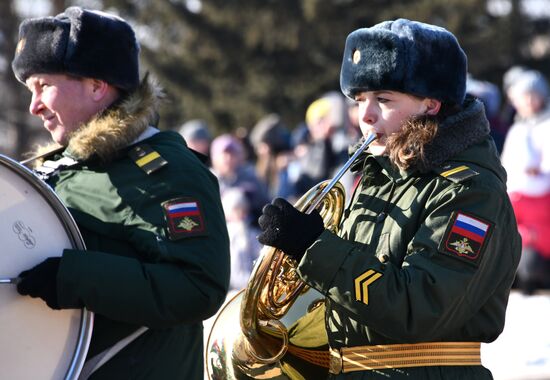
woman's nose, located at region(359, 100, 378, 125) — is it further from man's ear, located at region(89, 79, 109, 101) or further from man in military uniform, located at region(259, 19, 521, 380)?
Result: man's ear, located at region(89, 79, 109, 101)

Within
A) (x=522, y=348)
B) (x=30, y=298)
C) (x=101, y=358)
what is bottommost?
(x=522, y=348)

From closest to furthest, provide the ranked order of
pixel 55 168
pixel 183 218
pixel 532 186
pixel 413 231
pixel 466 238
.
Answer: pixel 466 238
pixel 413 231
pixel 183 218
pixel 55 168
pixel 532 186

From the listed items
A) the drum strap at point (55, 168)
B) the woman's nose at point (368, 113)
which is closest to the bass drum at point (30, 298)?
the drum strap at point (55, 168)

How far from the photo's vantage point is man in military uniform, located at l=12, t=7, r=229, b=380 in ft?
11.5

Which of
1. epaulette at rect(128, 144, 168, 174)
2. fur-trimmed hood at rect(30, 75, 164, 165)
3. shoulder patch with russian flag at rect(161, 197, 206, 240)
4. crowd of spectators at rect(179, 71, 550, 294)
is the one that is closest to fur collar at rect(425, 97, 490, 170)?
shoulder patch with russian flag at rect(161, 197, 206, 240)

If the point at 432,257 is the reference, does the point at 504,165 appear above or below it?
below

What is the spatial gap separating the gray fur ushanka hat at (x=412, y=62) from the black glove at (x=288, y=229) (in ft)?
1.65

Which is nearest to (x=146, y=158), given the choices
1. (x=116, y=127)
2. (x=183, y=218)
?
(x=116, y=127)

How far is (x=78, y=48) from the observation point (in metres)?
3.83

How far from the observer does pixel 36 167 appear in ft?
13.3

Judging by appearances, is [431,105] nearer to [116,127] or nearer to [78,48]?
[116,127]

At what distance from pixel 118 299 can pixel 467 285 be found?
43.9 inches

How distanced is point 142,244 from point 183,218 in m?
0.16

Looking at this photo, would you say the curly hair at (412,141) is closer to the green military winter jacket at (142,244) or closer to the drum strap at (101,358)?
the green military winter jacket at (142,244)
